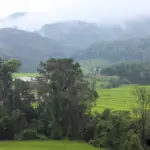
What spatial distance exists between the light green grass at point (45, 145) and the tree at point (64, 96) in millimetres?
2077

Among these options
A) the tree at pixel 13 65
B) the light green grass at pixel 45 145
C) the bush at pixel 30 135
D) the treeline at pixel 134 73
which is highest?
the treeline at pixel 134 73

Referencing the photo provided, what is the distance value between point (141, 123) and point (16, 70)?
16.1 m

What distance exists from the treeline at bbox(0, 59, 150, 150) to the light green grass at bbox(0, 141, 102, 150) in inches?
54.9

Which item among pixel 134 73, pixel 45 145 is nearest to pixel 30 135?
pixel 45 145

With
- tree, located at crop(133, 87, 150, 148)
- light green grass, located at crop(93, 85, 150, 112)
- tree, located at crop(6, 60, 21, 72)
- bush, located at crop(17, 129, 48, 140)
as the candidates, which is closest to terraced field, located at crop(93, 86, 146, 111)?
light green grass, located at crop(93, 85, 150, 112)

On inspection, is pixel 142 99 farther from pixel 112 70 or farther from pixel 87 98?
pixel 112 70

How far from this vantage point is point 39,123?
110 feet

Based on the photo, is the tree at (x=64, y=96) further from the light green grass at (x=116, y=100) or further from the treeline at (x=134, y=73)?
the treeline at (x=134, y=73)

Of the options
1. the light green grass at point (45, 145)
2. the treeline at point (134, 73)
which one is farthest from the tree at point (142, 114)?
the treeline at point (134, 73)

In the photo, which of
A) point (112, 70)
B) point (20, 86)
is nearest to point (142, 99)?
point (20, 86)

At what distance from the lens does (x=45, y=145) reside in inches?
1176

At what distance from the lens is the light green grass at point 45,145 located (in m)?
28.7

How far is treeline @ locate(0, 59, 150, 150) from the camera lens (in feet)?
107

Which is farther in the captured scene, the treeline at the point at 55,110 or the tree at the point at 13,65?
the tree at the point at 13,65
